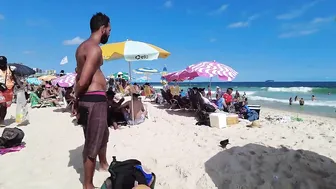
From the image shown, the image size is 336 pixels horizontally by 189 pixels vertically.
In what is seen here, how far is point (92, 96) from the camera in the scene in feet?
8.69

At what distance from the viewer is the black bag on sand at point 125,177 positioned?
2199 mm

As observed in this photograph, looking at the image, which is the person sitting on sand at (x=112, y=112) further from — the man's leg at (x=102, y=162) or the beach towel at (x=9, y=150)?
the man's leg at (x=102, y=162)

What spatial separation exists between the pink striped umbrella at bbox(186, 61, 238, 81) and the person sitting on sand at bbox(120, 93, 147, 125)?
276 centimetres

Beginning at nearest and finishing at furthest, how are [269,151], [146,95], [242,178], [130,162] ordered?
[130,162], [242,178], [269,151], [146,95]

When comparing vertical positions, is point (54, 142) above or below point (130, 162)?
below


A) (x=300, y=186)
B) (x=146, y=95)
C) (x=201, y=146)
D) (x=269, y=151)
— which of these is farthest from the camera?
(x=146, y=95)

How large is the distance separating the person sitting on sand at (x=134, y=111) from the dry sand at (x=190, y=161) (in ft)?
3.40

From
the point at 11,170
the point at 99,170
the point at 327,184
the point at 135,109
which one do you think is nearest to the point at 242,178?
the point at 327,184

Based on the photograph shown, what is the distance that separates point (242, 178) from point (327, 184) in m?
0.87

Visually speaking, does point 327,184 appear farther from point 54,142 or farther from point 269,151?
point 54,142

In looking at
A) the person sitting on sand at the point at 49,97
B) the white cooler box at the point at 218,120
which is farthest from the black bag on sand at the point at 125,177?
the person sitting on sand at the point at 49,97

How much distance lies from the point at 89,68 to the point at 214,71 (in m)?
6.31

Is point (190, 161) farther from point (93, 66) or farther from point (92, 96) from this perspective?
point (93, 66)

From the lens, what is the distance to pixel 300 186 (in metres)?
2.82
